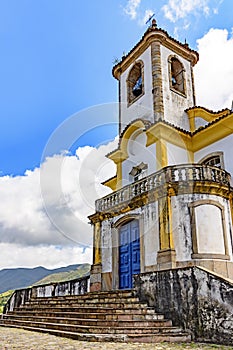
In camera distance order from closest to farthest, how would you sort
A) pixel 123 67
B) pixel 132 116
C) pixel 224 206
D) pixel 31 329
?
pixel 31 329, pixel 224 206, pixel 132 116, pixel 123 67

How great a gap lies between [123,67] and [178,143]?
666 cm

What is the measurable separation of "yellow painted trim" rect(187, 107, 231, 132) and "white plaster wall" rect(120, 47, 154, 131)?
2003 millimetres

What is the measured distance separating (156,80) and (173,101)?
1.26 meters

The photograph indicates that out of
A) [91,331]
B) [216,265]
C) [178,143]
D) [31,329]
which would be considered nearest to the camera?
[91,331]

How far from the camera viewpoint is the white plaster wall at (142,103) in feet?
52.1

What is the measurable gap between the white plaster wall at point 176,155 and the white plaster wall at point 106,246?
360 cm

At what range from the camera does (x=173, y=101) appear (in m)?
16.0

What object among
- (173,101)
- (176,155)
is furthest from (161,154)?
(173,101)

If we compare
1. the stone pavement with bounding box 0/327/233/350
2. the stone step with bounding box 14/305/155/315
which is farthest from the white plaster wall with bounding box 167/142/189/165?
the stone pavement with bounding box 0/327/233/350

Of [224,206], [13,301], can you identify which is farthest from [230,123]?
[13,301]

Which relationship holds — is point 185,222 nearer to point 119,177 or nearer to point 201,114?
point 119,177

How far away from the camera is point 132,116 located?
55.1 ft

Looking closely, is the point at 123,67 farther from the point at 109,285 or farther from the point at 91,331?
the point at 91,331

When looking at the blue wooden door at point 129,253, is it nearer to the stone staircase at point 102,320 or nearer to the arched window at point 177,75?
the stone staircase at point 102,320
